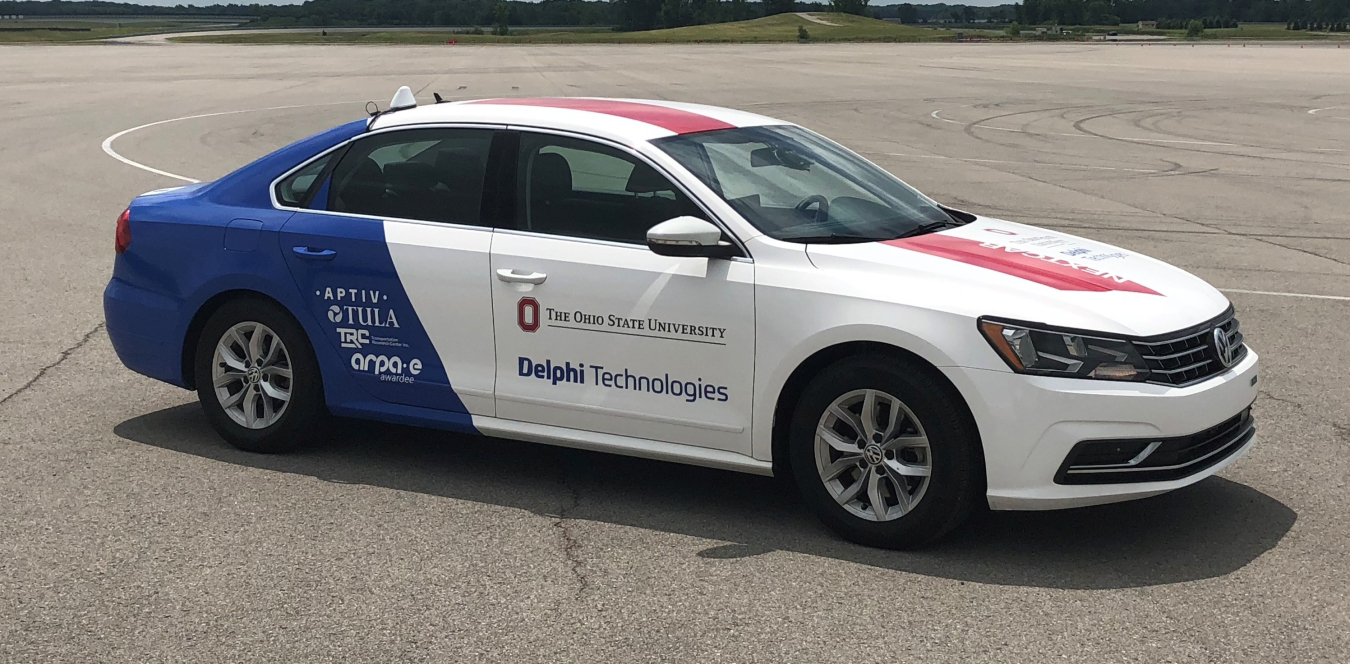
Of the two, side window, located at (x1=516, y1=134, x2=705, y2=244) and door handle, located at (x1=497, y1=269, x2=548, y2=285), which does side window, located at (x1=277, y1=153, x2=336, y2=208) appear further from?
door handle, located at (x1=497, y1=269, x2=548, y2=285)

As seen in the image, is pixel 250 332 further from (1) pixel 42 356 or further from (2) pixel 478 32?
(2) pixel 478 32

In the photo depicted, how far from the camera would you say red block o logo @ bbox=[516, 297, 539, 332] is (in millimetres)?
5520

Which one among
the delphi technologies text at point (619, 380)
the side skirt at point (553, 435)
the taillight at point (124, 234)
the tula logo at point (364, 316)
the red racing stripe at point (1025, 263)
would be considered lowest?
the side skirt at point (553, 435)

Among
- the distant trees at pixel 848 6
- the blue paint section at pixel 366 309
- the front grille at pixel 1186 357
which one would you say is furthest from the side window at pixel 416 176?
the distant trees at pixel 848 6

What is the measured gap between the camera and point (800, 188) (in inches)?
225

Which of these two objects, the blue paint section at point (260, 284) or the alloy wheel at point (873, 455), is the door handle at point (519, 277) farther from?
the alloy wheel at point (873, 455)

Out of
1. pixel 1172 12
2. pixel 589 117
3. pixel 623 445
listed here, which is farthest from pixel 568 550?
pixel 1172 12

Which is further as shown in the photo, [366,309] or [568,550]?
[366,309]

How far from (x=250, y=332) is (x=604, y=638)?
8.61 feet

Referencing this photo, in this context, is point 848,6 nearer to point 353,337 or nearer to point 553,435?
point 353,337

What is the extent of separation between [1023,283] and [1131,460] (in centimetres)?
67

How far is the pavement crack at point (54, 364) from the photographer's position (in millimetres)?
7239

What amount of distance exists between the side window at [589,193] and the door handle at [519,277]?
0.64 ft

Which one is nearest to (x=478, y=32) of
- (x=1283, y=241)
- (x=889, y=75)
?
(x=889, y=75)
